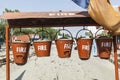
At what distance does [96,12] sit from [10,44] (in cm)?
153

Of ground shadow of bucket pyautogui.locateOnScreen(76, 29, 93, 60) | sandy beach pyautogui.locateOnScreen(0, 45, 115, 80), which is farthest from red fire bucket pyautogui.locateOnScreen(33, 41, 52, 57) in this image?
sandy beach pyautogui.locateOnScreen(0, 45, 115, 80)

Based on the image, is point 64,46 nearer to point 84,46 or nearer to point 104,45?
point 84,46

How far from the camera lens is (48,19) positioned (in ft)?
20.3

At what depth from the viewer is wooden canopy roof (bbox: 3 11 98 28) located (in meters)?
5.96

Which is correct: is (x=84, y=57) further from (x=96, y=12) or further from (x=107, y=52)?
(x=96, y=12)

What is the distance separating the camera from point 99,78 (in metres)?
15.7

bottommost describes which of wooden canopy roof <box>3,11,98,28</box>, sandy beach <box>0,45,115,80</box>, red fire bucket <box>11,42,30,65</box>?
sandy beach <box>0,45,115,80</box>

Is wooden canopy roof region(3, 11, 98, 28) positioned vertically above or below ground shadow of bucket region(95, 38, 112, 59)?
above

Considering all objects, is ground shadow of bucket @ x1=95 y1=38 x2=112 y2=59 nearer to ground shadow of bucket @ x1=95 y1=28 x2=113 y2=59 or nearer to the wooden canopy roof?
ground shadow of bucket @ x1=95 y1=28 x2=113 y2=59

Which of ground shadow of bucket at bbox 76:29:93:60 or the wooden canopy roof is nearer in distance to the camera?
the wooden canopy roof

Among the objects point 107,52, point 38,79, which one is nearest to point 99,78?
point 38,79

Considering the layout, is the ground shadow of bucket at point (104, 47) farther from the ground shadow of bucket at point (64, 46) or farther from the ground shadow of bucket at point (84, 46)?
the ground shadow of bucket at point (64, 46)

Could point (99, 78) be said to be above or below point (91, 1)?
below

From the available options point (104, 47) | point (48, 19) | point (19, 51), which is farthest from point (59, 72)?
point (48, 19)
